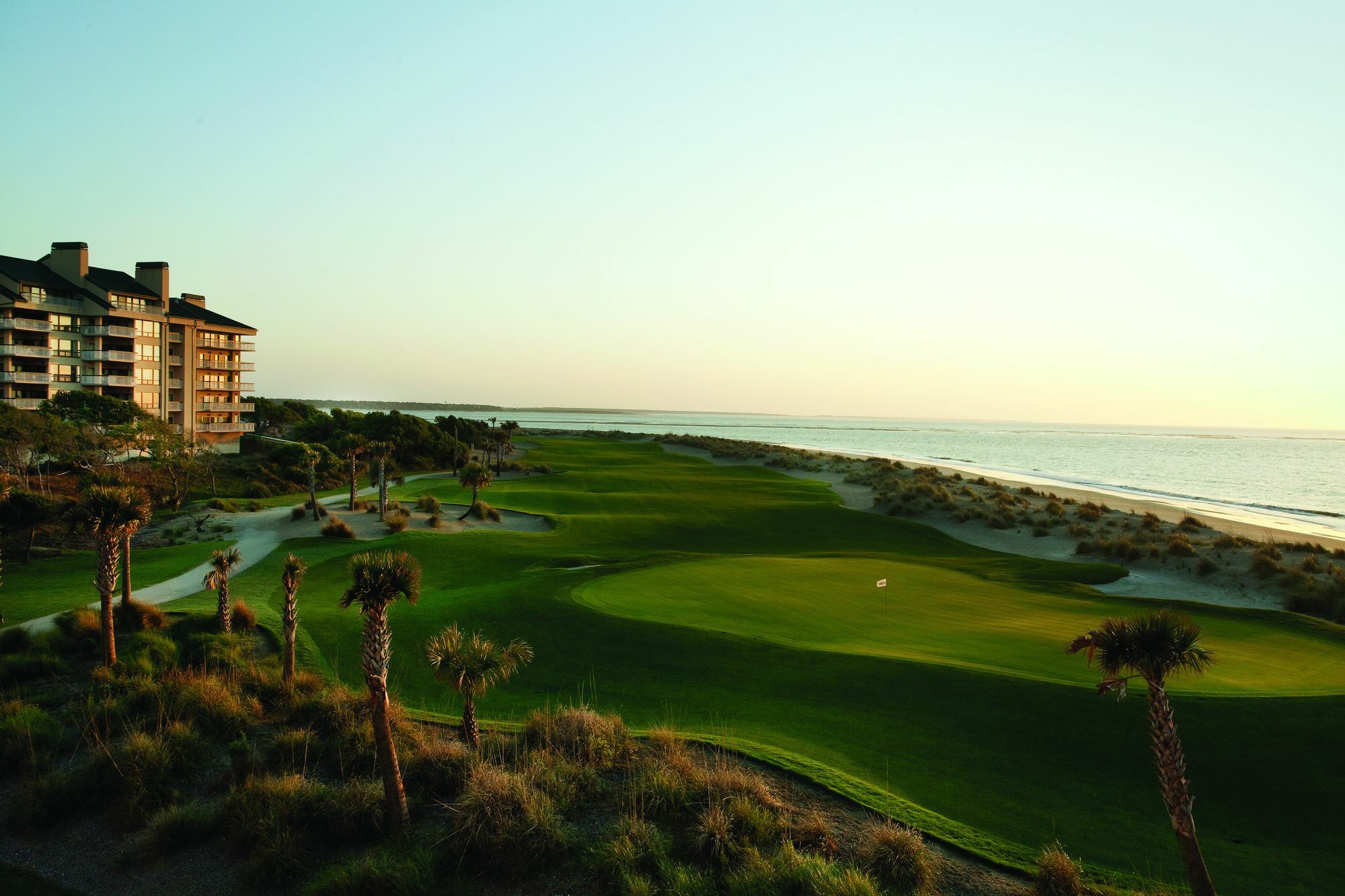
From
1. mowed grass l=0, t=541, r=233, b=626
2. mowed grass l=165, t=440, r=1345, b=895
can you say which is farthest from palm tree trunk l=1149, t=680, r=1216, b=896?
mowed grass l=0, t=541, r=233, b=626

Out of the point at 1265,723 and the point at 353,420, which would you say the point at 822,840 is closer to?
the point at 1265,723

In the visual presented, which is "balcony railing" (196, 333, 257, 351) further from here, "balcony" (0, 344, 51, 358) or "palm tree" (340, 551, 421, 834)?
"palm tree" (340, 551, 421, 834)

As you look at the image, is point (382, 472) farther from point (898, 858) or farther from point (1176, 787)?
point (1176, 787)

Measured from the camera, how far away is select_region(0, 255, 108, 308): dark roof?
56.4m

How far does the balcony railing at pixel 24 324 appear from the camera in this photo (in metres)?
55.2

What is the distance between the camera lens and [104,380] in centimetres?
5962

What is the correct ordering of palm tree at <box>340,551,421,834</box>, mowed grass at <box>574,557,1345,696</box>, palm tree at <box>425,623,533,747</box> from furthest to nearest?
mowed grass at <box>574,557,1345,696</box> < palm tree at <box>425,623,533,747</box> < palm tree at <box>340,551,421,834</box>

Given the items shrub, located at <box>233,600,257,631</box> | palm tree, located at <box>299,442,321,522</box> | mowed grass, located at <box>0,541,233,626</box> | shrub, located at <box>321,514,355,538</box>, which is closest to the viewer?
shrub, located at <box>233,600,257,631</box>

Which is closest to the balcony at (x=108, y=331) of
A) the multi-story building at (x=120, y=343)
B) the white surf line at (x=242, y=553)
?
the multi-story building at (x=120, y=343)

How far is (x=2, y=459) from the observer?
128 ft

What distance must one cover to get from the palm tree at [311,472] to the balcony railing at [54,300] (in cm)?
2437

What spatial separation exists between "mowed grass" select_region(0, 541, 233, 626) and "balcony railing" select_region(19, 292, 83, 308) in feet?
144

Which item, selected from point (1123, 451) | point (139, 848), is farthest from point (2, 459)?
point (1123, 451)

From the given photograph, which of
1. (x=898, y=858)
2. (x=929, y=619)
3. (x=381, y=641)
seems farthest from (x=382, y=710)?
(x=929, y=619)
